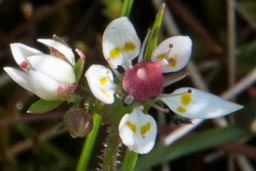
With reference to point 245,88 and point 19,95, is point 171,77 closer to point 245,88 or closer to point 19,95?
point 245,88

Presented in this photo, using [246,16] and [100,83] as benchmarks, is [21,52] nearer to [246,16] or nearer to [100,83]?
[100,83]

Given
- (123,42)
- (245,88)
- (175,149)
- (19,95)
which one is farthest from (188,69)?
(123,42)

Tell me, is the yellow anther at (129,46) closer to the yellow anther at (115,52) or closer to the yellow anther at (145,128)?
the yellow anther at (115,52)

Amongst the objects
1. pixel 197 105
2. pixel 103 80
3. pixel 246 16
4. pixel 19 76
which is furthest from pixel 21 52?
pixel 246 16

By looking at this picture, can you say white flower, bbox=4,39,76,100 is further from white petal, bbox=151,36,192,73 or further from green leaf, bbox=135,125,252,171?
green leaf, bbox=135,125,252,171

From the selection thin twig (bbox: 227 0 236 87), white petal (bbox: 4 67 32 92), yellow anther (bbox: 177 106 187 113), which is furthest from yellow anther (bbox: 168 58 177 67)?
thin twig (bbox: 227 0 236 87)
